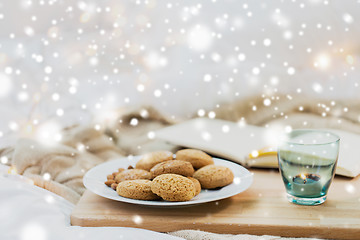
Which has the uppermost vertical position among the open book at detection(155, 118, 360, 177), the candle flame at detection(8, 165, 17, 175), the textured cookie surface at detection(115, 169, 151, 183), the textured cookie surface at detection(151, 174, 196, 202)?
the textured cookie surface at detection(151, 174, 196, 202)

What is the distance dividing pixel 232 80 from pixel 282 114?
16 cm

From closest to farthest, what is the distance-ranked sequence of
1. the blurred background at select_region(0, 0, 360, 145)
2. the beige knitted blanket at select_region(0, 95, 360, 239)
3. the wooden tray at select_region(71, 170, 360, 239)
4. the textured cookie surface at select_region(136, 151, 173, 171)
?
the wooden tray at select_region(71, 170, 360, 239) → the textured cookie surface at select_region(136, 151, 173, 171) → the beige knitted blanket at select_region(0, 95, 360, 239) → the blurred background at select_region(0, 0, 360, 145)

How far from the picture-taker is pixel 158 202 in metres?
0.60

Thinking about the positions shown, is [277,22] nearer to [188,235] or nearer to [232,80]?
[232,80]

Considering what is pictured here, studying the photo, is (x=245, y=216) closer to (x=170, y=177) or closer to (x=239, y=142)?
(x=170, y=177)

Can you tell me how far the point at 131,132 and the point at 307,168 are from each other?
1.81ft

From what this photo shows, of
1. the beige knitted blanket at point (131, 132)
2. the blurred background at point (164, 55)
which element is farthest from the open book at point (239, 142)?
the blurred background at point (164, 55)

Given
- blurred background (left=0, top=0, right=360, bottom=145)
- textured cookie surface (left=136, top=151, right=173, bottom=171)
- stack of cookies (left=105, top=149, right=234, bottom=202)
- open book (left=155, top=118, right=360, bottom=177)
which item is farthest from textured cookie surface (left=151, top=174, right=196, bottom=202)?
blurred background (left=0, top=0, right=360, bottom=145)

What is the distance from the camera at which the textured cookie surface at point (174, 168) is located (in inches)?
25.9

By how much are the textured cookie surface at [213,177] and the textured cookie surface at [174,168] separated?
17 mm

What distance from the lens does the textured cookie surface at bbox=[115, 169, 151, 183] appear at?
2.21 feet

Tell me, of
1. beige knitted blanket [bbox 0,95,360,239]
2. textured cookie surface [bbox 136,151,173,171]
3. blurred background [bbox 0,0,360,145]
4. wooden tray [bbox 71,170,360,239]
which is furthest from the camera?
blurred background [bbox 0,0,360,145]

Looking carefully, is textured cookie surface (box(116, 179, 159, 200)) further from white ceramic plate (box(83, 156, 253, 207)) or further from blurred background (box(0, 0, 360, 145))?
Answer: blurred background (box(0, 0, 360, 145))

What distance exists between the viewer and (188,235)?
1.83ft
